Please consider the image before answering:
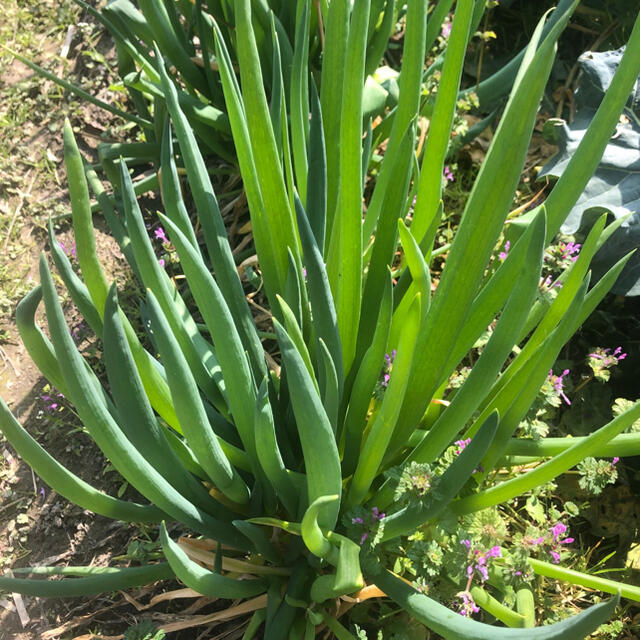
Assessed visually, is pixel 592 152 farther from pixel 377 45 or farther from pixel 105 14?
pixel 105 14

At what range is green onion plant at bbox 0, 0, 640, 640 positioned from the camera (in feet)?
2.57

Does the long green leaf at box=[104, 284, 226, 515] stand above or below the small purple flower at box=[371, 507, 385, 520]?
above

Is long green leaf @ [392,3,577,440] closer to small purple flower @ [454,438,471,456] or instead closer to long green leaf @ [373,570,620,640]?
small purple flower @ [454,438,471,456]

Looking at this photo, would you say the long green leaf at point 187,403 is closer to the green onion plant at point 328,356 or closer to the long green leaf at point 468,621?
the green onion plant at point 328,356

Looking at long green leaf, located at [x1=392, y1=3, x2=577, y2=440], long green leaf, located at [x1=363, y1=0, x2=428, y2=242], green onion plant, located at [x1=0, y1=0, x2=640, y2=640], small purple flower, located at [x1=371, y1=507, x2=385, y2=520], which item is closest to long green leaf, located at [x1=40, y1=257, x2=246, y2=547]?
green onion plant, located at [x1=0, y1=0, x2=640, y2=640]

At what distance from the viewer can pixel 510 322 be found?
837mm

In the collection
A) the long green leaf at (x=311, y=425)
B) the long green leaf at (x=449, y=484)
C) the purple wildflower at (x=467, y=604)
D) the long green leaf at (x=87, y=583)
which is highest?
the long green leaf at (x=311, y=425)

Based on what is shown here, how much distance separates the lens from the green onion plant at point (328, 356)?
0.78m

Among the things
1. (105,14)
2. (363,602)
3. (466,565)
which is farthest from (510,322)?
(105,14)

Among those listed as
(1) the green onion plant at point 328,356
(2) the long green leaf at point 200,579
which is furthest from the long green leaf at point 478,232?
(2) the long green leaf at point 200,579

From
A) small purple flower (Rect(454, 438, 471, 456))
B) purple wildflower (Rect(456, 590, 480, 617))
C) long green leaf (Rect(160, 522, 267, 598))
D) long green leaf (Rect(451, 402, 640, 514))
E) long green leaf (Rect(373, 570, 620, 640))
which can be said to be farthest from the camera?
small purple flower (Rect(454, 438, 471, 456))

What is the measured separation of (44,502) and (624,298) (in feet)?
4.68

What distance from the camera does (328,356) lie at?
0.80 m

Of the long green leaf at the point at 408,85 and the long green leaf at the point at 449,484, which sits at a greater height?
the long green leaf at the point at 408,85
